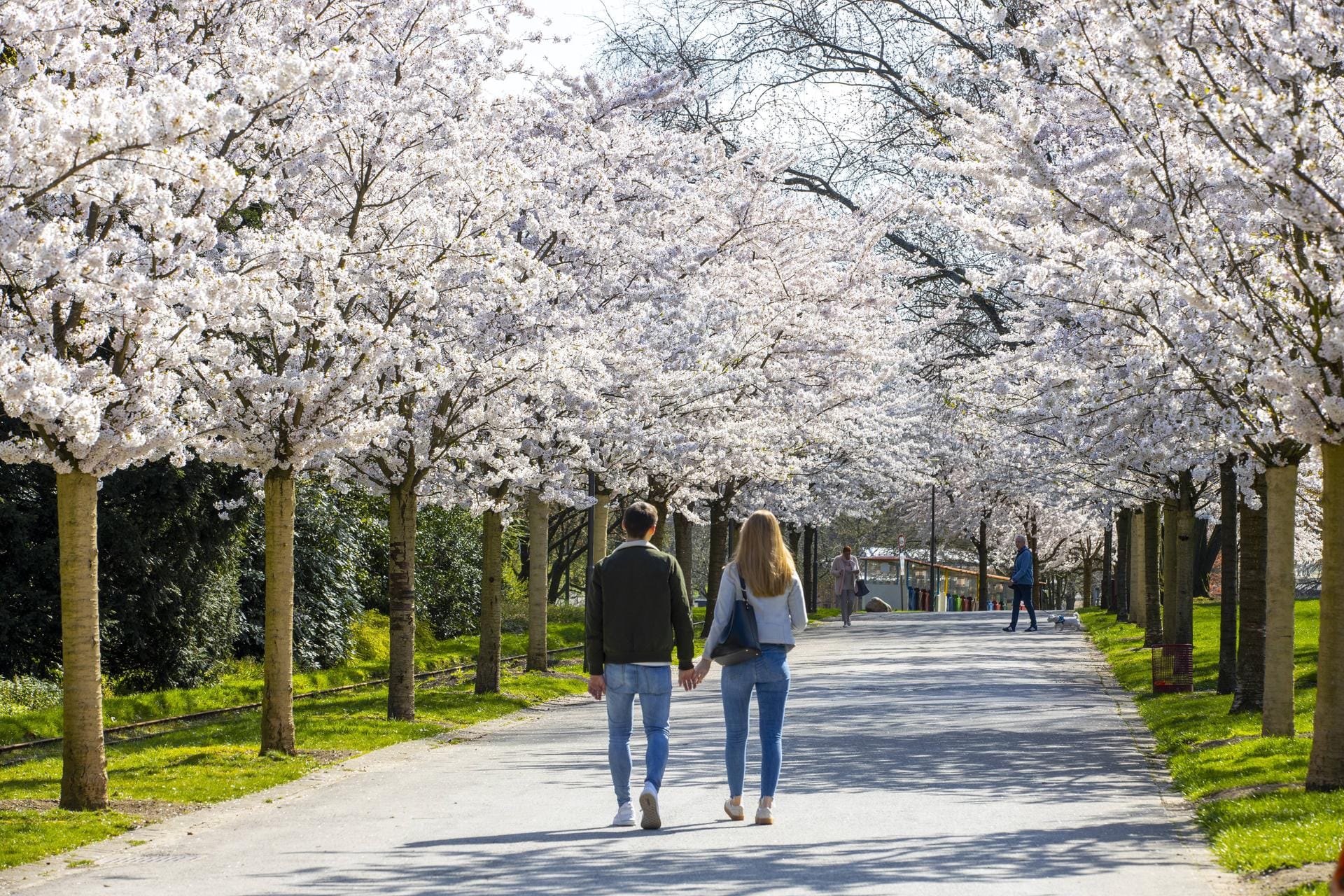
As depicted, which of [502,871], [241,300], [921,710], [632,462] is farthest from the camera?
[632,462]

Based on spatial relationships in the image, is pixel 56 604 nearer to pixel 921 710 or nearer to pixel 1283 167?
pixel 921 710

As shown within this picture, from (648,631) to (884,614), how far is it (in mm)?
38144

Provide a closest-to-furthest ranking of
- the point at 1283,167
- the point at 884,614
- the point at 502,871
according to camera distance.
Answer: the point at 502,871 → the point at 1283,167 → the point at 884,614

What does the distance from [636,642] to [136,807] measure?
368 cm

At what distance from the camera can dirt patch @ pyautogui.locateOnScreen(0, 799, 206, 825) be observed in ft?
33.4

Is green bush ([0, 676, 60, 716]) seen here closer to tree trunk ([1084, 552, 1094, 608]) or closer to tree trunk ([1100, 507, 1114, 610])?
tree trunk ([1100, 507, 1114, 610])

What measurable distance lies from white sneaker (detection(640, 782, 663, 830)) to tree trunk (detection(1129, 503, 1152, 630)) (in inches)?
809

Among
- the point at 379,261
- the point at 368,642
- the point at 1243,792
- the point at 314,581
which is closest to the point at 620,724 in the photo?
the point at 1243,792

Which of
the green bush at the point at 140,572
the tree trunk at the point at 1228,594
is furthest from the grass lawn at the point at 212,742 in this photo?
the tree trunk at the point at 1228,594

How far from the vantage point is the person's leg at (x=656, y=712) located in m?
9.55

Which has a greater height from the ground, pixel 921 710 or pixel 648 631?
pixel 648 631

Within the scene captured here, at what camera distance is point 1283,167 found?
28.2 ft

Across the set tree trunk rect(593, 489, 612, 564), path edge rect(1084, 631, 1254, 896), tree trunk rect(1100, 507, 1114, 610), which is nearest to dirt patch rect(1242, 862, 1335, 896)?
path edge rect(1084, 631, 1254, 896)

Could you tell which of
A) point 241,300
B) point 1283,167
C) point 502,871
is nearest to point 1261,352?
point 1283,167
